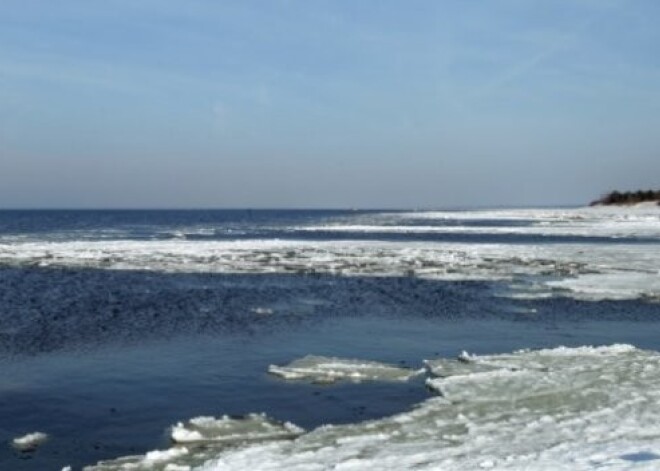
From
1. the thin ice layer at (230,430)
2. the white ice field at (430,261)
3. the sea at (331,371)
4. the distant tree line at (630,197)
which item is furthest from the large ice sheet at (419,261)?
the distant tree line at (630,197)

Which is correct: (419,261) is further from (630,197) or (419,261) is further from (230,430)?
(630,197)

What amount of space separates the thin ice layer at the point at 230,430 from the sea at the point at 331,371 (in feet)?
0.10

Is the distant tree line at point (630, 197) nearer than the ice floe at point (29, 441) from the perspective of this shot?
No

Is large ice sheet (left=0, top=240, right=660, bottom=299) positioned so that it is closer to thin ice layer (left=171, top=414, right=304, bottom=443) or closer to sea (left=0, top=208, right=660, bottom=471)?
sea (left=0, top=208, right=660, bottom=471)

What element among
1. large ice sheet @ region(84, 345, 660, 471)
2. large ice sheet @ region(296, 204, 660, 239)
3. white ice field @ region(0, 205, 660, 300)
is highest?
large ice sheet @ region(296, 204, 660, 239)

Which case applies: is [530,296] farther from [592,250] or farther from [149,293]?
[592,250]

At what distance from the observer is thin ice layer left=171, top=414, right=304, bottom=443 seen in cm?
980

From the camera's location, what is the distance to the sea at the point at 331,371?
A: 911 centimetres

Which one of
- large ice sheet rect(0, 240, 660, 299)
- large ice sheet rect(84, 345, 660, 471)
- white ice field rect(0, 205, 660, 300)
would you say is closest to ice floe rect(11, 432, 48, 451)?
large ice sheet rect(84, 345, 660, 471)

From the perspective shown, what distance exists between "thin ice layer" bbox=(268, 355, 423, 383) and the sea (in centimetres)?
5

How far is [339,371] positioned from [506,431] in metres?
4.24

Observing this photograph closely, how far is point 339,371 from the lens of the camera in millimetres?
13438

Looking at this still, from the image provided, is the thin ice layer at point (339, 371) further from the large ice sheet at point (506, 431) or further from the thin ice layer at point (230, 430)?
the thin ice layer at point (230, 430)

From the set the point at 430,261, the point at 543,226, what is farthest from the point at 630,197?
the point at 430,261
